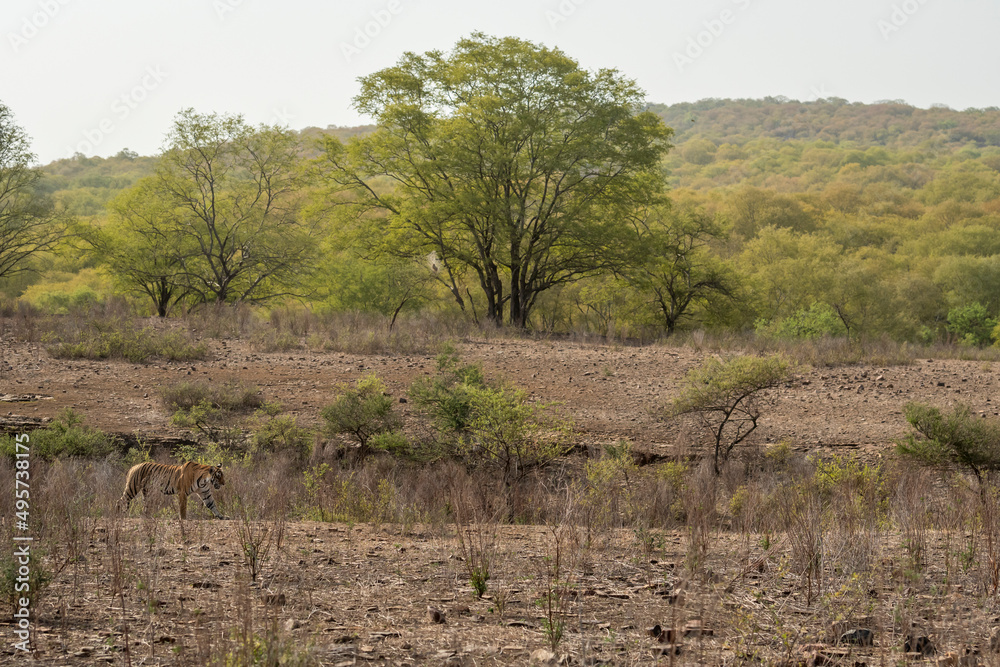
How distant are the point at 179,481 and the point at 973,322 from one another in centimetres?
4187

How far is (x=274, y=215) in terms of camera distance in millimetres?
31625

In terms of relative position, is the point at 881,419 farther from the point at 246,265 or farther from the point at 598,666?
the point at 246,265

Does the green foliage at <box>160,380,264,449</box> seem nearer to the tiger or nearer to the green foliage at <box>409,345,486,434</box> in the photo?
the green foliage at <box>409,345,486,434</box>

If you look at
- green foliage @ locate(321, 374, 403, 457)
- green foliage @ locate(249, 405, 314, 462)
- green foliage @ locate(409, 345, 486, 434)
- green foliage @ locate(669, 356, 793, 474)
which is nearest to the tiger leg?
green foliage @ locate(249, 405, 314, 462)

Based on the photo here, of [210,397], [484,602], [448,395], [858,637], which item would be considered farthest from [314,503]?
[858,637]

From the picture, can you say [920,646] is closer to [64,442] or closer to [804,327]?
[64,442]

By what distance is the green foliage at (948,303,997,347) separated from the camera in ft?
124

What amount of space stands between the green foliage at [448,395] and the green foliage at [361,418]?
1.81ft

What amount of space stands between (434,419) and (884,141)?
20973cm

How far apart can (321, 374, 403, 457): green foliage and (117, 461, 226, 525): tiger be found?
12.6 feet

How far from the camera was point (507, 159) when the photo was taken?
25.0 metres

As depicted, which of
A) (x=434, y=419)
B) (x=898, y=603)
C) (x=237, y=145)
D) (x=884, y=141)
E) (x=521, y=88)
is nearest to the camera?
(x=898, y=603)

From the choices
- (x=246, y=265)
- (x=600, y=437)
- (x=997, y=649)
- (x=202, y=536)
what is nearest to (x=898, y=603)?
(x=997, y=649)

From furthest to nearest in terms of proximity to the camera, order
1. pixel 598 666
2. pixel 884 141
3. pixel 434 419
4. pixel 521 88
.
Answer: pixel 884 141 < pixel 521 88 < pixel 434 419 < pixel 598 666
